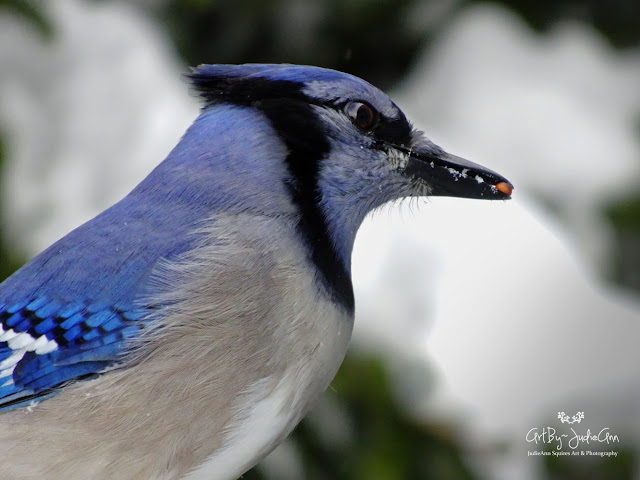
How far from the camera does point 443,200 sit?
2145 mm

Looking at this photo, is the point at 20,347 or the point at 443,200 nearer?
the point at 20,347

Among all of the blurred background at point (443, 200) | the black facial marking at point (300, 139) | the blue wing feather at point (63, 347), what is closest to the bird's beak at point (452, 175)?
the black facial marking at point (300, 139)

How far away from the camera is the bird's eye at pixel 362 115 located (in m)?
1.15

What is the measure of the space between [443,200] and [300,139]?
1.04 meters

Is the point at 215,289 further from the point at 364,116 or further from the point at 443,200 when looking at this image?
the point at 443,200

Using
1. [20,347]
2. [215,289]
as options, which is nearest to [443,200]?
[215,289]

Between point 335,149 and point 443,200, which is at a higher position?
point 335,149

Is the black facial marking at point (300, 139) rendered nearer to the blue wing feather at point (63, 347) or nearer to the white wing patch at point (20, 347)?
the blue wing feather at point (63, 347)

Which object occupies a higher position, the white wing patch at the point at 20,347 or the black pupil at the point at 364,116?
the black pupil at the point at 364,116

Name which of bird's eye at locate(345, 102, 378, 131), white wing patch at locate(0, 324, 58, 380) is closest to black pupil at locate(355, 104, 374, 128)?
bird's eye at locate(345, 102, 378, 131)

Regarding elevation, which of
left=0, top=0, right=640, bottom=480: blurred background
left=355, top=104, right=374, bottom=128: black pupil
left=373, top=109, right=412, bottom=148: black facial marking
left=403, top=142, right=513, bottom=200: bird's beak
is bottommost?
left=0, top=0, right=640, bottom=480: blurred background

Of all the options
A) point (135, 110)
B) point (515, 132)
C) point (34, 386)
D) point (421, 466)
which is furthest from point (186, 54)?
point (34, 386)

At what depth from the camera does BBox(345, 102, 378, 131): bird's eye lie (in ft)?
3.77

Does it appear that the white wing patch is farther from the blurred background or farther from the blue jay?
the blurred background
